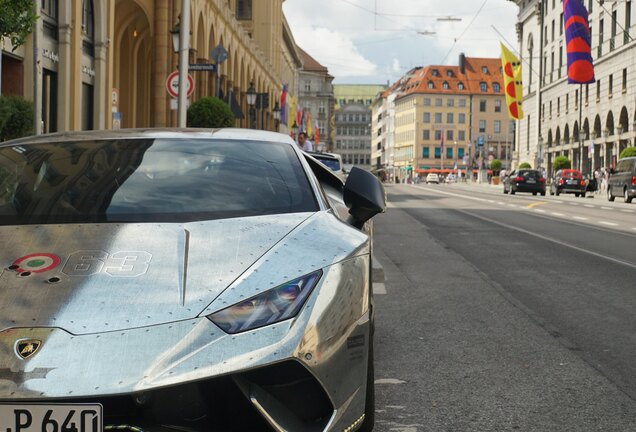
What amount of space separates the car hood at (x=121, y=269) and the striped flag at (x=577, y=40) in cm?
5002

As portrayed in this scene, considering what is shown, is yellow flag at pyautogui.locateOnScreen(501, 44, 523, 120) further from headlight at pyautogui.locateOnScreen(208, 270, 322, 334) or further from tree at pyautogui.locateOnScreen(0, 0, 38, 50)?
headlight at pyautogui.locateOnScreen(208, 270, 322, 334)

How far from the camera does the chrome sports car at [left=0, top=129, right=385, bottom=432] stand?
2.74m

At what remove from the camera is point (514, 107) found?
6956 cm

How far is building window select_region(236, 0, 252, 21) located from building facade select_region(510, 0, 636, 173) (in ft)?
85.0

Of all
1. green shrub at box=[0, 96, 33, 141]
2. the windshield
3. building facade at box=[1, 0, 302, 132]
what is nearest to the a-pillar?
building facade at box=[1, 0, 302, 132]

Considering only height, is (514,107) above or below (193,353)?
above

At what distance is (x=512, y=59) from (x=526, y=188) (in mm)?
16978

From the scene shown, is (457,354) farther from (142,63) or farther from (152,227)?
(142,63)

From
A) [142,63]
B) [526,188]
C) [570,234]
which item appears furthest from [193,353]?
[526,188]

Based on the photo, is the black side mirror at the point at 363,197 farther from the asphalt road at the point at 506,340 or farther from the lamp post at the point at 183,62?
the lamp post at the point at 183,62

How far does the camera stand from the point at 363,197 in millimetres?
4215

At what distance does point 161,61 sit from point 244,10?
135 ft

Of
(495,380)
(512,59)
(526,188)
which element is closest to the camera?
(495,380)

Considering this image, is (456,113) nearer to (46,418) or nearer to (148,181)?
(148,181)
